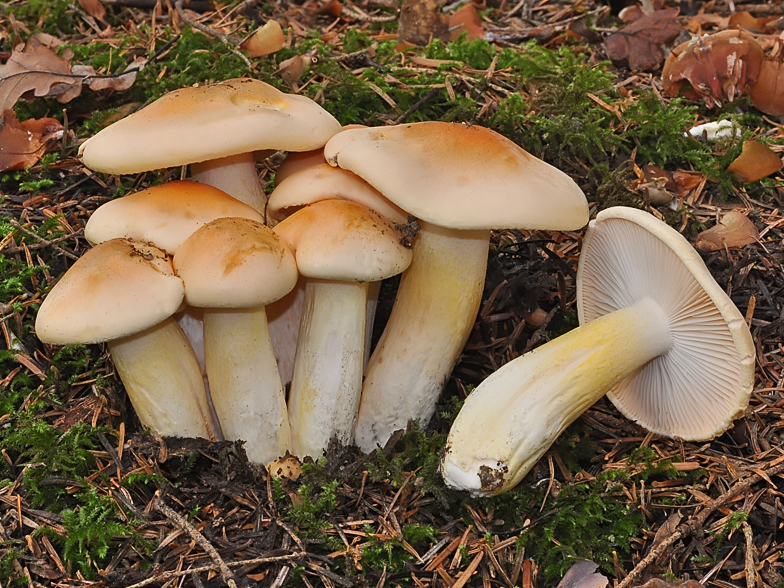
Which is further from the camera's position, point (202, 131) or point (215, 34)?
point (215, 34)

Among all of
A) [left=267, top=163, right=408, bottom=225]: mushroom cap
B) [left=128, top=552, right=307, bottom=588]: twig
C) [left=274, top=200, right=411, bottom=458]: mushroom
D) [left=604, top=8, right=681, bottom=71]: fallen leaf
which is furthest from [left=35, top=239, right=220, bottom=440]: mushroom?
[left=604, top=8, right=681, bottom=71]: fallen leaf

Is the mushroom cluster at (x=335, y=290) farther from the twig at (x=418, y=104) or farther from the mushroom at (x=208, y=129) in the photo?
the twig at (x=418, y=104)

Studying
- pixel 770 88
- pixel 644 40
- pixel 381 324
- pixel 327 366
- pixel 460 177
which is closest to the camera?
pixel 460 177

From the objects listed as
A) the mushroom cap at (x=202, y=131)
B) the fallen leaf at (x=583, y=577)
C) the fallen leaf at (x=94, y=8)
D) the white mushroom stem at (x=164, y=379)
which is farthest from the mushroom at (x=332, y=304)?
the fallen leaf at (x=94, y=8)

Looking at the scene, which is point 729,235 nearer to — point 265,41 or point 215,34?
point 265,41

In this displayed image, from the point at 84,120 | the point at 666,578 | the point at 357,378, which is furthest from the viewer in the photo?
the point at 84,120

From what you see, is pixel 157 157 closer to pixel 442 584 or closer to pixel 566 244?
pixel 442 584

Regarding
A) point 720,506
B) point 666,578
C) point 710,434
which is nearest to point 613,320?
point 710,434

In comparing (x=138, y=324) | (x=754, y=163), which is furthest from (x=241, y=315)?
(x=754, y=163)
